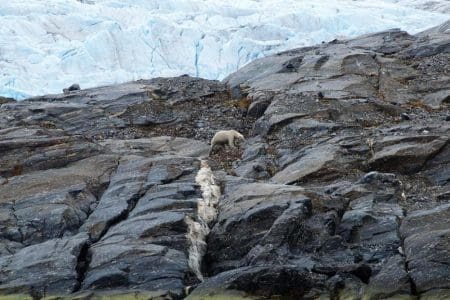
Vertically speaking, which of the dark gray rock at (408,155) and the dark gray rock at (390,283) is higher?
the dark gray rock at (408,155)

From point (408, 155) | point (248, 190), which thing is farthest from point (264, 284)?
point (408, 155)

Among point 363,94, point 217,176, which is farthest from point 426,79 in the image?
point 217,176

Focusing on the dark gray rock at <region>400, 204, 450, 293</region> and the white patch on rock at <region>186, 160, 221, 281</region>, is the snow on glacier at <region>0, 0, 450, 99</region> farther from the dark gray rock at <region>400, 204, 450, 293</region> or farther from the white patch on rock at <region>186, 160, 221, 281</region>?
the dark gray rock at <region>400, 204, 450, 293</region>

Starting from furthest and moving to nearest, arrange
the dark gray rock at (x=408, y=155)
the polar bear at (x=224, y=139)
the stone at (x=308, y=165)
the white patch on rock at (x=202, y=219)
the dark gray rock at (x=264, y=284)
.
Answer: the polar bear at (x=224, y=139)
the stone at (x=308, y=165)
the dark gray rock at (x=408, y=155)
the white patch on rock at (x=202, y=219)
the dark gray rock at (x=264, y=284)

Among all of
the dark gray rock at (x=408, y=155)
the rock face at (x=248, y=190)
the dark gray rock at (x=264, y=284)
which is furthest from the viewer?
the dark gray rock at (x=408, y=155)

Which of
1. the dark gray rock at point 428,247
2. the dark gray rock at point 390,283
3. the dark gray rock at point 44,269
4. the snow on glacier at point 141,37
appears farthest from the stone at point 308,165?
the snow on glacier at point 141,37

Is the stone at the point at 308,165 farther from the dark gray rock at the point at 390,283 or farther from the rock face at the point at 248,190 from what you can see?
the dark gray rock at the point at 390,283

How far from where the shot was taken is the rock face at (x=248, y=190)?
7.49 meters

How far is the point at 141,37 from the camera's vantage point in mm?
42719

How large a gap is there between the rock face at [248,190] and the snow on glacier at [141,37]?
20.6m

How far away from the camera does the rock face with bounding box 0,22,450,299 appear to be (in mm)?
7492

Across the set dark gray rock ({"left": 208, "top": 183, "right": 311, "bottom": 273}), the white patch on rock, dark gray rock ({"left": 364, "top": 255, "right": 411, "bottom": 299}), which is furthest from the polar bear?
dark gray rock ({"left": 364, "top": 255, "right": 411, "bottom": 299})

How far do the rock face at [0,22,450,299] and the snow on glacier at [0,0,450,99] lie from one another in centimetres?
2061

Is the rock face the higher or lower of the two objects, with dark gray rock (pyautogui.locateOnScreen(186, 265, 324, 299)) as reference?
higher
